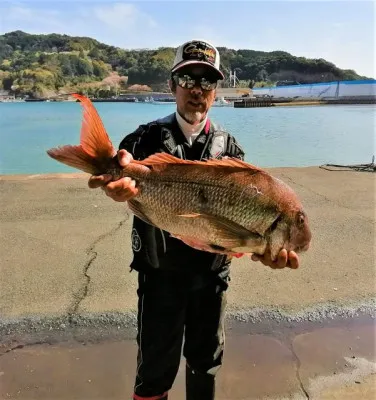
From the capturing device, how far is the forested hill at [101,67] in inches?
4540

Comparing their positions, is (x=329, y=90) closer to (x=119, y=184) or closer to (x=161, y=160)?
(x=161, y=160)

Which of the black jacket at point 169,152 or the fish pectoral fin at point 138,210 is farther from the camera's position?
the black jacket at point 169,152

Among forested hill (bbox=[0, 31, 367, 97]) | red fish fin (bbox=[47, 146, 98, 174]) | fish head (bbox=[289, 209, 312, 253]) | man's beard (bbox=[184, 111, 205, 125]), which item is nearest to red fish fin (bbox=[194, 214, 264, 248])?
fish head (bbox=[289, 209, 312, 253])

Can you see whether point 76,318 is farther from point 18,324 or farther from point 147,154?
point 147,154

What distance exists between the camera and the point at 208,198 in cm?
193

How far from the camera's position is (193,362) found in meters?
2.46

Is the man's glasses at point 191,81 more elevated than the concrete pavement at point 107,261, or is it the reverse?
the man's glasses at point 191,81

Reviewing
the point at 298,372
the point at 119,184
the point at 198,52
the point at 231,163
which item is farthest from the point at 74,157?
the point at 298,372

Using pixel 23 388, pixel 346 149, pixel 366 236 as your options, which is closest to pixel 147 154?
pixel 23 388

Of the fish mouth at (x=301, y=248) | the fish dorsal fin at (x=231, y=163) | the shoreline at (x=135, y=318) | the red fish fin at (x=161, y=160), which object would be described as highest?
the red fish fin at (x=161, y=160)

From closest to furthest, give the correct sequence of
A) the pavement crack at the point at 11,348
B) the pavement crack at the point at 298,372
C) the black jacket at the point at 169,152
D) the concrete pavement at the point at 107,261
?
the black jacket at the point at 169,152 → the pavement crack at the point at 298,372 → the pavement crack at the point at 11,348 → the concrete pavement at the point at 107,261

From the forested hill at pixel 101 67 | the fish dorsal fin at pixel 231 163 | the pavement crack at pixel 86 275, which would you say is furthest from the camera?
the forested hill at pixel 101 67

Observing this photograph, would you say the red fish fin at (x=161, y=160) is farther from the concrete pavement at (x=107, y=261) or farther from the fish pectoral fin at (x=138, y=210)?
the concrete pavement at (x=107, y=261)

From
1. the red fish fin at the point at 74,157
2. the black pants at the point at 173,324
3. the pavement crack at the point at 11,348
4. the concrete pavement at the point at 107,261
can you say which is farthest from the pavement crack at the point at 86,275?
the red fish fin at the point at 74,157
